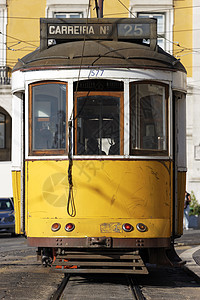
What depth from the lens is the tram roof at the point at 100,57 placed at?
1024 centimetres

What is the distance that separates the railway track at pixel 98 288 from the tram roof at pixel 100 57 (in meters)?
3.16

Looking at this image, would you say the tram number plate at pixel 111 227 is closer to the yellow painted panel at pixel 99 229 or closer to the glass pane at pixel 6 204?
the yellow painted panel at pixel 99 229

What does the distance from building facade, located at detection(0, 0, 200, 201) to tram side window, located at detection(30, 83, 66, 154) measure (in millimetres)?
19999

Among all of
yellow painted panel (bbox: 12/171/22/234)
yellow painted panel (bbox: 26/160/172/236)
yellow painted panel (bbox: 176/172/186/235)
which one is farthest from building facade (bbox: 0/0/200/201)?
yellow painted panel (bbox: 26/160/172/236)

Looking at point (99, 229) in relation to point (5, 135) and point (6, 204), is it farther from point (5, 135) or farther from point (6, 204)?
point (5, 135)

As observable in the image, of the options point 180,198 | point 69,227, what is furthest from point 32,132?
point 180,198

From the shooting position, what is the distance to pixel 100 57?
10289 mm

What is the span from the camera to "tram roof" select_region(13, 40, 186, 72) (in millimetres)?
10242

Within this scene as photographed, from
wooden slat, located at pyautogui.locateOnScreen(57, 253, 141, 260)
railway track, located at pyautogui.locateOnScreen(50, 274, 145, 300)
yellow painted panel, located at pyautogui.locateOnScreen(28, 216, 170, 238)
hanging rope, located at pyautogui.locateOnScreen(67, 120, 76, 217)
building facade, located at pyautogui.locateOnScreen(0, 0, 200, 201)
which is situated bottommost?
railway track, located at pyautogui.locateOnScreen(50, 274, 145, 300)

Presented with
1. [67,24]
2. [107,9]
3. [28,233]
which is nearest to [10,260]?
[28,233]

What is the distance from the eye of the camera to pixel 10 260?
49.8 feet

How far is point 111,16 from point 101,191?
2152cm

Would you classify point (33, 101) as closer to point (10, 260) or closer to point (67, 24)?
point (67, 24)

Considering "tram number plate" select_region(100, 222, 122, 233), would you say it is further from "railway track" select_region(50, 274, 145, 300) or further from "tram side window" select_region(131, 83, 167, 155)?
"tram side window" select_region(131, 83, 167, 155)
